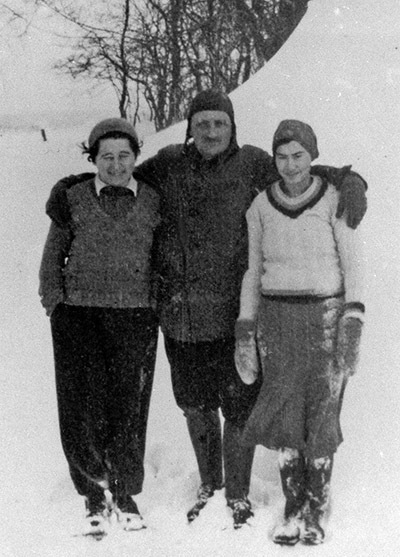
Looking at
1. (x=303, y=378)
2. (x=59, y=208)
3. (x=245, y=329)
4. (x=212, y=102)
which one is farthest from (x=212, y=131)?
(x=303, y=378)

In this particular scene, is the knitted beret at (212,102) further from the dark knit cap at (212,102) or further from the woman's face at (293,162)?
the woman's face at (293,162)

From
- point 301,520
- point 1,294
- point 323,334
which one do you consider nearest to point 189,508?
point 301,520

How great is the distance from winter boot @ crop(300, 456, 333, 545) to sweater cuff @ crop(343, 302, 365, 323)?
549mm

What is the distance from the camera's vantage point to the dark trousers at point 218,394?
2852 mm

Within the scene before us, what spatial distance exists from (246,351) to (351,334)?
40cm

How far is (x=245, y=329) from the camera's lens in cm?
270

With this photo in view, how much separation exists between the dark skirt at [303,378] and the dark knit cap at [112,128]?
0.85m

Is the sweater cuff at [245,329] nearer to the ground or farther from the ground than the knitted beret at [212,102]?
nearer to the ground

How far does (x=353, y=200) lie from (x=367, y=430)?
1.18 metres

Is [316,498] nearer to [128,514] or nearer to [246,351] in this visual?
[246,351]

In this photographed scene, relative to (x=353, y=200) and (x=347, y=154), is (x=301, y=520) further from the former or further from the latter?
(x=347, y=154)

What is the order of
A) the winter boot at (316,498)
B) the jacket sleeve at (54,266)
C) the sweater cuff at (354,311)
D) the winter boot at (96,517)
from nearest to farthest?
the sweater cuff at (354,311) < the winter boot at (316,498) < the jacket sleeve at (54,266) < the winter boot at (96,517)

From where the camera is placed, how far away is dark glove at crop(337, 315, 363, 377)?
257cm

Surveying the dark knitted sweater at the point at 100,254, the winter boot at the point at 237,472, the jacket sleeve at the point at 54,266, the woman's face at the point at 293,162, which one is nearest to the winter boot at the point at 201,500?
the winter boot at the point at 237,472
